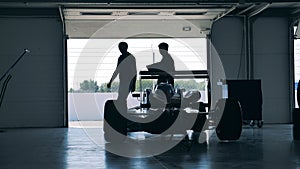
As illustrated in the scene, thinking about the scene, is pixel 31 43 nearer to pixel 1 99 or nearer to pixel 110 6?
pixel 1 99

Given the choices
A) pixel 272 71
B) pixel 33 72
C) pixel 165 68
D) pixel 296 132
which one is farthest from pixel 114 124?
pixel 272 71

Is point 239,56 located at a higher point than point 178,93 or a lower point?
higher

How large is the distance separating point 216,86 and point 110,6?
404 cm

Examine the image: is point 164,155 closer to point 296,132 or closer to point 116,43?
point 296,132

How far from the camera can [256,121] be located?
14344 millimetres

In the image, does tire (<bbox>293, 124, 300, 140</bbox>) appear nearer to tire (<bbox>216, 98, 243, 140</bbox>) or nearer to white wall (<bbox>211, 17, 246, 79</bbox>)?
tire (<bbox>216, 98, 243, 140</bbox>)

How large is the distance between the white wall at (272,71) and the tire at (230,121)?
243 inches

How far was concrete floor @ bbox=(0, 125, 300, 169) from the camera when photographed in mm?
6570

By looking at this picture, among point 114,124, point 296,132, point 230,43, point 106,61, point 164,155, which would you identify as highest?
point 230,43

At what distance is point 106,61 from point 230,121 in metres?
7.27

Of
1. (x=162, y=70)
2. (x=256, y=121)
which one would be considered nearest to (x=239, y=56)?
(x=256, y=121)

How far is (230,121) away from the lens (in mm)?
9227

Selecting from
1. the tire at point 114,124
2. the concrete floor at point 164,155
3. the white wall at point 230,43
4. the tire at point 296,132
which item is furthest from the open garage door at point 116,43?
the tire at point 114,124

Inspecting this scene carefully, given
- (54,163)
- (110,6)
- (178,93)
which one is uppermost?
(110,6)
